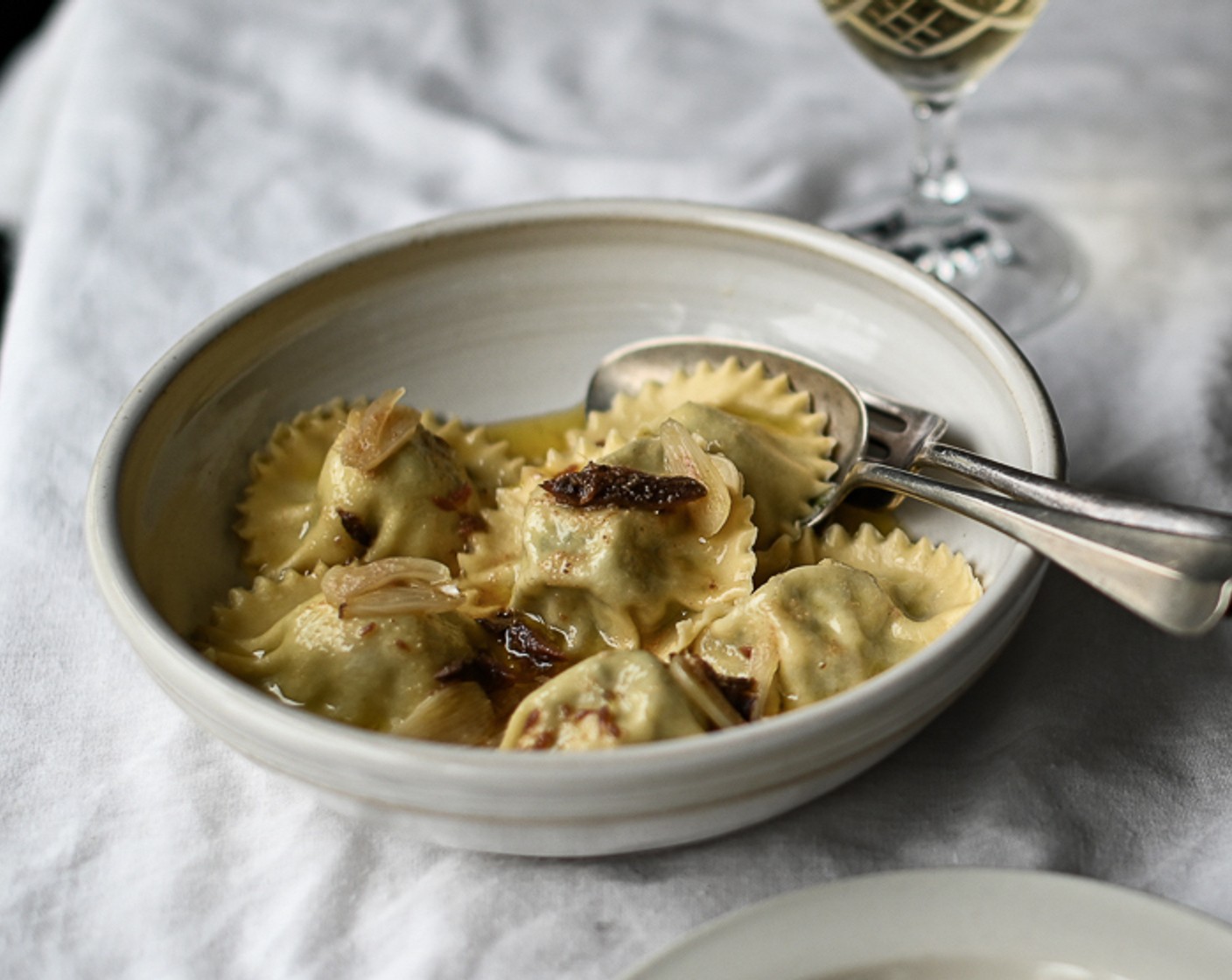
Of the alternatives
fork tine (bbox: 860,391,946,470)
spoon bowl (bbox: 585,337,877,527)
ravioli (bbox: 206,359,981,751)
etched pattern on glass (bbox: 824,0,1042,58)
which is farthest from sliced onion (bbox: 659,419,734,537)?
etched pattern on glass (bbox: 824,0,1042,58)

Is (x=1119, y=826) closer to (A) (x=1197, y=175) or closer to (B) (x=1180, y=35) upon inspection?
(A) (x=1197, y=175)

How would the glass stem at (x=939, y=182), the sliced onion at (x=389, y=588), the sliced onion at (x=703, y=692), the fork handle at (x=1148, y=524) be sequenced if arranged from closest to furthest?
the fork handle at (x=1148, y=524)
the sliced onion at (x=703, y=692)
the sliced onion at (x=389, y=588)
the glass stem at (x=939, y=182)

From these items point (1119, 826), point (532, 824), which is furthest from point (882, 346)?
point (532, 824)

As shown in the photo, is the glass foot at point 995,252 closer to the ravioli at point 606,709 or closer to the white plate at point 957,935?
→ the ravioli at point 606,709

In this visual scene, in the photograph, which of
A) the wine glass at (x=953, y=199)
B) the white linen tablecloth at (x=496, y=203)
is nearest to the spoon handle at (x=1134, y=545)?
the white linen tablecloth at (x=496, y=203)

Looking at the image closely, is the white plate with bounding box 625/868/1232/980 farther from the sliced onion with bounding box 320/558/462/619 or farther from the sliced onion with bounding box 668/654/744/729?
the sliced onion with bounding box 320/558/462/619
